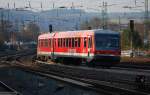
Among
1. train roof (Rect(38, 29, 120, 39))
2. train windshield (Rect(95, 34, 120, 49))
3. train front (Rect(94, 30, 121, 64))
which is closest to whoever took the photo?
train front (Rect(94, 30, 121, 64))

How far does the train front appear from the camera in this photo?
109 feet

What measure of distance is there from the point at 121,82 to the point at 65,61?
66.6ft

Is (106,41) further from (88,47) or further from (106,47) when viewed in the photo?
(88,47)

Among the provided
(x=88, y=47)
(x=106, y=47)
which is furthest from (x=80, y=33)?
(x=106, y=47)

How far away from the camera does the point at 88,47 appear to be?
34281 millimetres

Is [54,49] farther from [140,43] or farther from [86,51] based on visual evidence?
[140,43]

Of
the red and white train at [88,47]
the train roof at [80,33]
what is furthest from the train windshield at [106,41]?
the train roof at [80,33]

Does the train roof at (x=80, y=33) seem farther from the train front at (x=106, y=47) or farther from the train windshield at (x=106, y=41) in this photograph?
the train windshield at (x=106, y=41)

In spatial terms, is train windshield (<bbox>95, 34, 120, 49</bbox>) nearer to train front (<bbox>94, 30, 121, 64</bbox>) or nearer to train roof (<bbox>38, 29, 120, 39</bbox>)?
train front (<bbox>94, 30, 121, 64</bbox>)

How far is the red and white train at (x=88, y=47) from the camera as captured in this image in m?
33.3

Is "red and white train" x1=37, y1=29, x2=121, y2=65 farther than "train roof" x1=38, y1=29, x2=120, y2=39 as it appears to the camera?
No

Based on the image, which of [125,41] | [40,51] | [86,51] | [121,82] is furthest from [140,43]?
[121,82]

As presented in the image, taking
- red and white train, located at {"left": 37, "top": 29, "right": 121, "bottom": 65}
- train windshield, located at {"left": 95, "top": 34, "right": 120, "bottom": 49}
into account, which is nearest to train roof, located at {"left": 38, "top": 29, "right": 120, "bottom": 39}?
red and white train, located at {"left": 37, "top": 29, "right": 121, "bottom": 65}

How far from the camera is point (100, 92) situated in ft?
56.1
